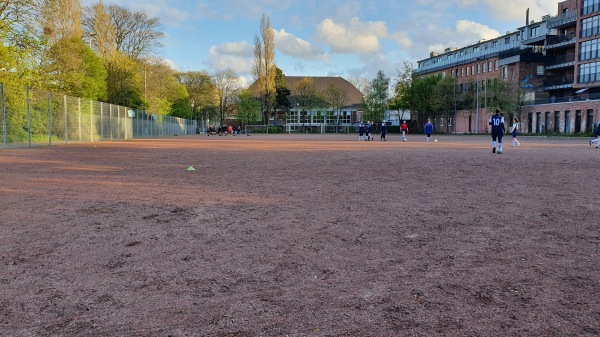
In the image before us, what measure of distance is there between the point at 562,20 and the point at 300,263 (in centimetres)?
7742

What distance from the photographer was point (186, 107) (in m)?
88.0

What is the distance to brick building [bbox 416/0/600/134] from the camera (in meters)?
59.8

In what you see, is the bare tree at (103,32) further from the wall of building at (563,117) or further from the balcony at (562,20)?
the balcony at (562,20)

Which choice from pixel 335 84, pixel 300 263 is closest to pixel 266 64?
pixel 335 84

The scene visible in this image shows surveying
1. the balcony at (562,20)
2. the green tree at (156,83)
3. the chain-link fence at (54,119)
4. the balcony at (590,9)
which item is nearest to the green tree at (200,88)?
the green tree at (156,83)

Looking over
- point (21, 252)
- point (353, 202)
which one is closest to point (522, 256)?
point (353, 202)

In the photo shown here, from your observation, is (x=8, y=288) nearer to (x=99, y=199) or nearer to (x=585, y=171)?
(x=99, y=199)

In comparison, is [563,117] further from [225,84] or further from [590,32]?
[225,84]

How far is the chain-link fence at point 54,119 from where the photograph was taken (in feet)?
72.6

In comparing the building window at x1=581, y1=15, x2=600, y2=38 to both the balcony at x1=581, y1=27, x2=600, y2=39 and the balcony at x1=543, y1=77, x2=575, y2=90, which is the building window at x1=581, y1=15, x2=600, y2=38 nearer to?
the balcony at x1=581, y1=27, x2=600, y2=39

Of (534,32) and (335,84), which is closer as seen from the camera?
(534,32)

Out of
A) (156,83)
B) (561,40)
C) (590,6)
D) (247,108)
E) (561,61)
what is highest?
(590,6)

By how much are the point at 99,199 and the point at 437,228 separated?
587 centimetres

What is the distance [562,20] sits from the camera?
2630 inches
